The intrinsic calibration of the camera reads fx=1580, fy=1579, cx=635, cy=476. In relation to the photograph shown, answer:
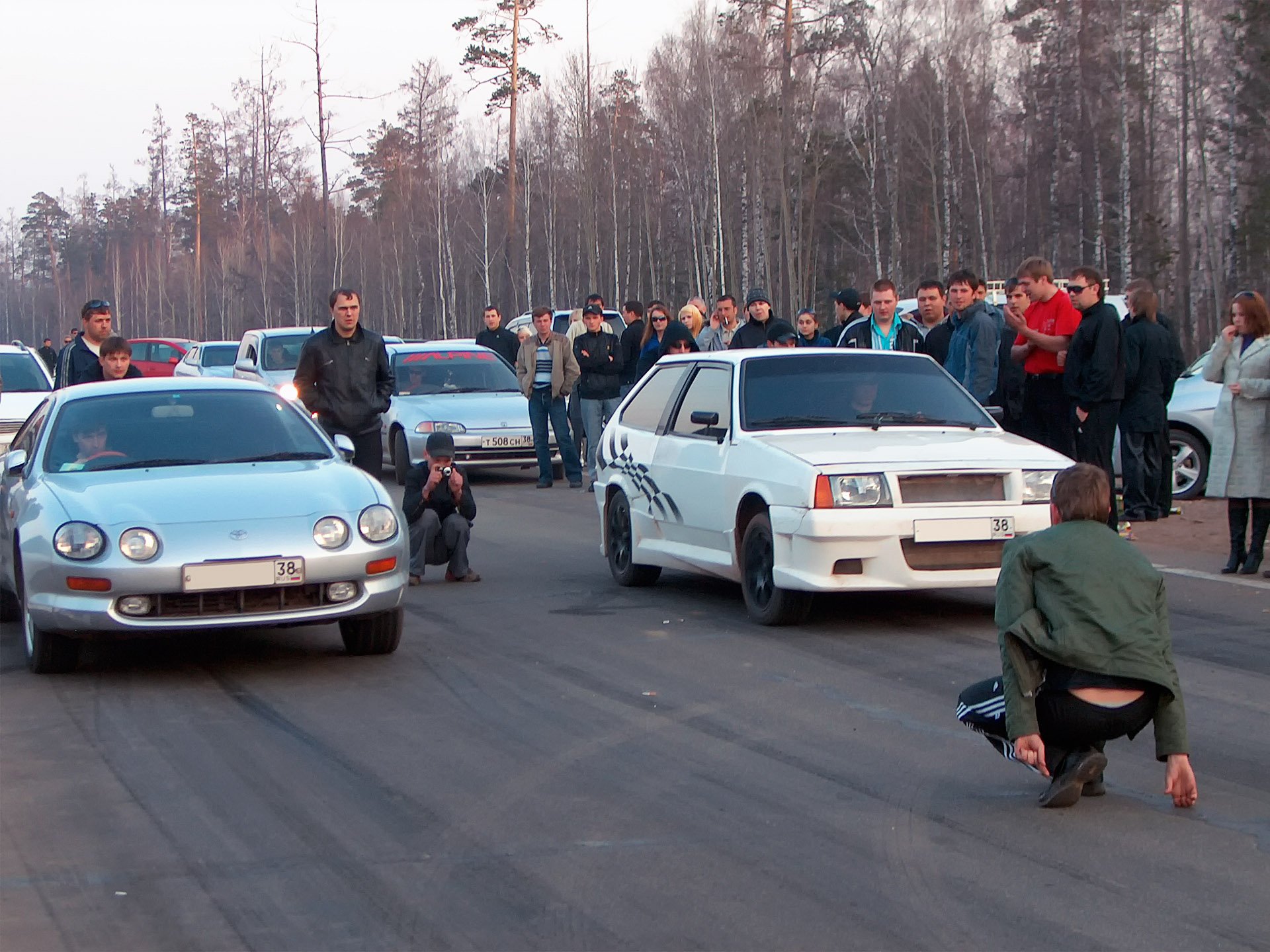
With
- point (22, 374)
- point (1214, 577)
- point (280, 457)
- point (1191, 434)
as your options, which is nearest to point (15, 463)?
point (280, 457)

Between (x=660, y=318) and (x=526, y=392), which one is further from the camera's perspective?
(x=526, y=392)

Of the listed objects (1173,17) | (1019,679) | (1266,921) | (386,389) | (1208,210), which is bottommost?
(1266,921)

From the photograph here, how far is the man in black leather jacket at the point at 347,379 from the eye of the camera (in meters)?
11.4

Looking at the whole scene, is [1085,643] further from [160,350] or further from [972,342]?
[160,350]

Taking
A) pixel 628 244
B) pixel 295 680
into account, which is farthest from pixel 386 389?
pixel 628 244

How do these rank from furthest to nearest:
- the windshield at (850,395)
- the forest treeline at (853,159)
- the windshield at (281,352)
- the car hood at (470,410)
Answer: the forest treeline at (853,159), the windshield at (281,352), the car hood at (470,410), the windshield at (850,395)

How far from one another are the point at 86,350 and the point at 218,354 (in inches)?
740

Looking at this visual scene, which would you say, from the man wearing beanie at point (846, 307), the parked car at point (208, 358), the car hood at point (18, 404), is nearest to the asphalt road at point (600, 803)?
the man wearing beanie at point (846, 307)

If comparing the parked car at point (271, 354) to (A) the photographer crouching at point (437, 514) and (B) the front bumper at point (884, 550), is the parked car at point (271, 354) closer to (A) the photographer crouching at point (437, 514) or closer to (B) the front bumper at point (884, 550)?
(A) the photographer crouching at point (437, 514)

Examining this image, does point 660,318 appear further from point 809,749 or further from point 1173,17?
point 1173,17

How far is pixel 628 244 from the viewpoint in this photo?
232 feet

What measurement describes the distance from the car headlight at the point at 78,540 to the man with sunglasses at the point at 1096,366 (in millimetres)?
6914

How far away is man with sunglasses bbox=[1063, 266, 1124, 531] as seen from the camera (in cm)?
1112

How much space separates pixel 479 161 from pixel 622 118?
11637mm
